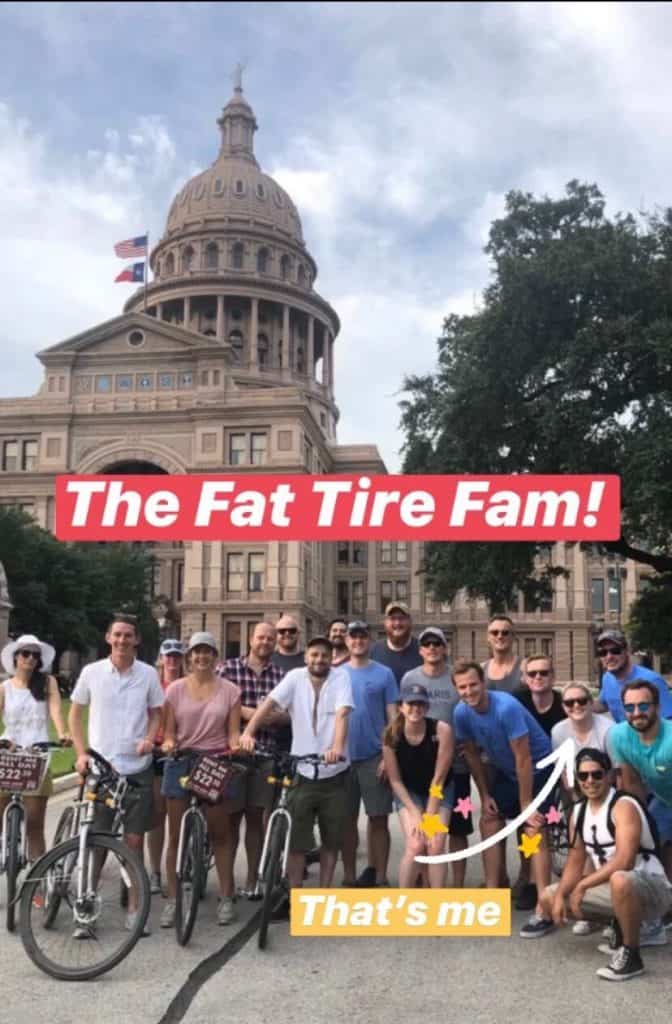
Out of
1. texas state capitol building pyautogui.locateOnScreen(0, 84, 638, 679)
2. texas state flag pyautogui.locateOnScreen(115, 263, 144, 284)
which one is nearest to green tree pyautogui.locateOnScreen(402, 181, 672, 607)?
texas state capitol building pyautogui.locateOnScreen(0, 84, 638, 679)

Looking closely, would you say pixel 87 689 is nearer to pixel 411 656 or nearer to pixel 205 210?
pixel 411 656

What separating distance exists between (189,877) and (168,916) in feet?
1.95

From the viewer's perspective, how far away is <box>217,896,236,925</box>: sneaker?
7441 mm

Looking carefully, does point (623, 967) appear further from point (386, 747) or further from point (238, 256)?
point (238, 256)

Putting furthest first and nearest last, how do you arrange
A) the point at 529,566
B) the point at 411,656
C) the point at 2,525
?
the point at 2,525
the point at 529,566
the point at 411,656

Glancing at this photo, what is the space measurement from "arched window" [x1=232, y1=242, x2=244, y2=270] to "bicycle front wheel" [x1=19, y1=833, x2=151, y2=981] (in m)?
93.1

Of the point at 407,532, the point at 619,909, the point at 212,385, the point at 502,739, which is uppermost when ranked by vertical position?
the point at 212,385

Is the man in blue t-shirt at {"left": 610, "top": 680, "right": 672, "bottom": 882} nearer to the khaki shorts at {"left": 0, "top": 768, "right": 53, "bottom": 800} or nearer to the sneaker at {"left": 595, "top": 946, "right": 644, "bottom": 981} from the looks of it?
the sneaker at {"left": 595, "top": 946, "right": 644, "bottom": 981}

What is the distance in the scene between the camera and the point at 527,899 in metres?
7.93

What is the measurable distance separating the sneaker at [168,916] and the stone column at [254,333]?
84986mm

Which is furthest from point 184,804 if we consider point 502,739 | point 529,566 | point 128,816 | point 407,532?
point 529,566

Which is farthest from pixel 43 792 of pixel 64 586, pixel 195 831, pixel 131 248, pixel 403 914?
pixel 131 248

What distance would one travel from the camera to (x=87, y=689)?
752 cm

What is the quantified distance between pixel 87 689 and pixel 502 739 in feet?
9.92
